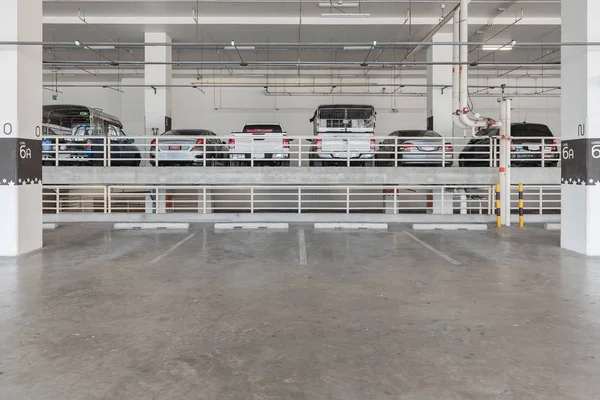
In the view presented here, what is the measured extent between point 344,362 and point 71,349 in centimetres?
194

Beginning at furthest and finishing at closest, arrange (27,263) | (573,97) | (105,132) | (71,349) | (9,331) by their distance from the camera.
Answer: (105,132), (573,97), (27,263), (9,331), (71,349)

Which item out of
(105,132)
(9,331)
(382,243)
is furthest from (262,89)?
(9,331)

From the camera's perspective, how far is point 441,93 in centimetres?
1485

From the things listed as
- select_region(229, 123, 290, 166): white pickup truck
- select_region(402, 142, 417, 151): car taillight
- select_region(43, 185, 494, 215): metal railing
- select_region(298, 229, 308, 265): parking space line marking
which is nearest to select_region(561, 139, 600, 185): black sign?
select_region(43, 185, 494, 215): metal railing

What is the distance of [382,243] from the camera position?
24.7ft

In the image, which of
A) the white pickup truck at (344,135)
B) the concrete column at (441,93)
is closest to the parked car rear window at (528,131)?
the concrete column at (441,93)

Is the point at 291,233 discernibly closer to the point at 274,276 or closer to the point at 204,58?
the point at 274,276

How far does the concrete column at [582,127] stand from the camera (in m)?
6.56

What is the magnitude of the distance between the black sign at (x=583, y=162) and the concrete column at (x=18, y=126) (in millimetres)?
9137

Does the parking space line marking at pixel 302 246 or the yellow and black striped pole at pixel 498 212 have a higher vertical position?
the yellow and black striped pole at pixel 498 212

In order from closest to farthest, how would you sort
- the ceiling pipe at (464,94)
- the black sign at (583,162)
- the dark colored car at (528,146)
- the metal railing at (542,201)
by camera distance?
the black sign at (583,162), the ceiling pipe at (464,94), the metal railing at (542,201), the dark colored car at (528,146)

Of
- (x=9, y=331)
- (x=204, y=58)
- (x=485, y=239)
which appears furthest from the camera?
(x=204, y=58)

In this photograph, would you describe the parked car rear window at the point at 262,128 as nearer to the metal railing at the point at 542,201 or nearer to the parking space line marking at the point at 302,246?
the parking space line marking at the point at 302,246

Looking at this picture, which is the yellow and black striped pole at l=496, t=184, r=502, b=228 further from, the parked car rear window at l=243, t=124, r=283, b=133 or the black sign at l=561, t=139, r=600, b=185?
the parked car rear window at l=243, t=124, r=283, b=133
